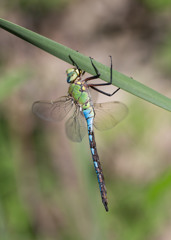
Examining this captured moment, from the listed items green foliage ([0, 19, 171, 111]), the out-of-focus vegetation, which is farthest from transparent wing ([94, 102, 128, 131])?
green foliage ([0, 19, 171, 111])

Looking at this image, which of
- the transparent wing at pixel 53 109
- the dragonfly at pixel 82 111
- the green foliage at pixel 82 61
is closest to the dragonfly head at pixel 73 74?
the dragonfly at pixel 82 111

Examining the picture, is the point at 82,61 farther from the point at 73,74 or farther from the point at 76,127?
the point at 76,127

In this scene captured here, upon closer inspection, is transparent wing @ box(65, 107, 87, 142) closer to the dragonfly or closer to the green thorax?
the dragonfly

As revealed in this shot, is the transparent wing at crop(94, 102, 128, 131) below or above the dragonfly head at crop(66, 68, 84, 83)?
below

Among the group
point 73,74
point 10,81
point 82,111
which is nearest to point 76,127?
point 82,111

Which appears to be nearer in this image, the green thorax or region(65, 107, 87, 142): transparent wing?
the green thorax

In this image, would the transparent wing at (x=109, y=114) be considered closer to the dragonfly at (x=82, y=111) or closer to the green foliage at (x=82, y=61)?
the dragonfly at (x=82, y=111)

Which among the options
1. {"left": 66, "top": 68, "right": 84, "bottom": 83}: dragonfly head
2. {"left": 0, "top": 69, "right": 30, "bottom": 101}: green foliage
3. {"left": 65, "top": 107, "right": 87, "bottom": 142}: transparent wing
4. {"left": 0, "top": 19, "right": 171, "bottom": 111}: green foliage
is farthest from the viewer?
{"left": 0, "top": 69, "right": 30, "bottom": 101}: green foliage

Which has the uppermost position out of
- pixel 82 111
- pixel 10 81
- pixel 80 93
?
pixel 10 81

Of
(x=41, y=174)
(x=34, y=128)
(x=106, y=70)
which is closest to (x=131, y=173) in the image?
(x=41, y=174)
